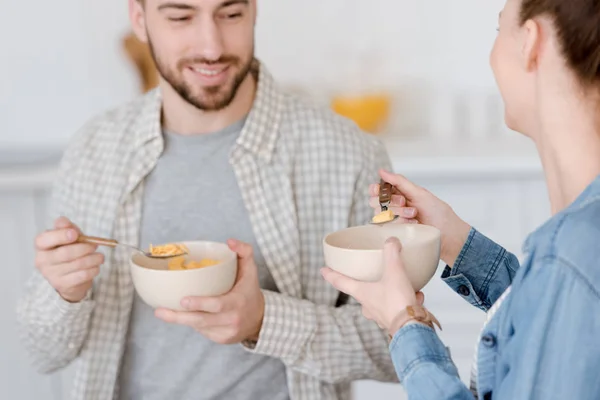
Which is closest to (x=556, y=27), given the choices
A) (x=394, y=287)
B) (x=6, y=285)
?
(x=394, y=287)

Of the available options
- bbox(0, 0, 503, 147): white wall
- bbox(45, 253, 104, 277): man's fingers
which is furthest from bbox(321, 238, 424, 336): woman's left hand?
bbox(0, 0, 503, 147): white wall

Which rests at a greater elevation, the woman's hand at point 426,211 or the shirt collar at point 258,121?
the shirt collar at point 258,121

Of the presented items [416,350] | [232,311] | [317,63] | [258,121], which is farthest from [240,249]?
[317,63]

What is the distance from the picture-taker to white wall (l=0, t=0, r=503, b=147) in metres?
2.66

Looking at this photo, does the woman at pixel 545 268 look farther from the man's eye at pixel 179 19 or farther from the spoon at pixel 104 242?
the man's eye at pixel 179 19

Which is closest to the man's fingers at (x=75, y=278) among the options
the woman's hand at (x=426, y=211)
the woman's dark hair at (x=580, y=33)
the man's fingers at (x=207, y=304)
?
the man's fingers at (x=207, y=304)

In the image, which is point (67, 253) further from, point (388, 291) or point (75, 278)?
point (388, 291)

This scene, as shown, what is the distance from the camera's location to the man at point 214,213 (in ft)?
4.75

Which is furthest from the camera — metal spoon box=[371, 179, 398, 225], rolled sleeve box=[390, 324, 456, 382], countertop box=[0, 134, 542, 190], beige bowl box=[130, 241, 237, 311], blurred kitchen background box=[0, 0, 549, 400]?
blurred kitchen background box=[0, 0, 549, 400]

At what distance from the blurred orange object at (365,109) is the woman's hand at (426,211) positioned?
1194mm

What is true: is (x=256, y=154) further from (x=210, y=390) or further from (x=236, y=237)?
(x=210, y=390)

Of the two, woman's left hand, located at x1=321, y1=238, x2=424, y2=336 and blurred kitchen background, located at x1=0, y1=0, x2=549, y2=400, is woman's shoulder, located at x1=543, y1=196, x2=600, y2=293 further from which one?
blurred kitchen background, located at x1=0, y1=0, x2=549, y2=400

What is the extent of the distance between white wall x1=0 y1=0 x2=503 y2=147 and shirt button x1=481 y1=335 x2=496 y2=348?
5.96 ft

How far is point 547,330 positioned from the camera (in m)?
0.84
